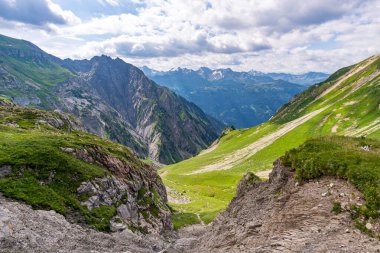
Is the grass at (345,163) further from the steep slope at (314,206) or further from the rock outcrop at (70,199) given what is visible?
the rock outcrop at (70,199)

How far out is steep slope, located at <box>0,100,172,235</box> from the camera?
4185 cm

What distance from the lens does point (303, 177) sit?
1320 inches

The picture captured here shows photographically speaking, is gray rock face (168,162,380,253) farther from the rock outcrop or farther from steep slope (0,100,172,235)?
steep slope (0,100,172,235)

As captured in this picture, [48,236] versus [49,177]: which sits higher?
[49,177]

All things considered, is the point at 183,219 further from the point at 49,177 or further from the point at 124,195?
the point at 49,177

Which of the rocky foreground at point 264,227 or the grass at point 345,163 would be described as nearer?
the rocky foreground at point 264,227

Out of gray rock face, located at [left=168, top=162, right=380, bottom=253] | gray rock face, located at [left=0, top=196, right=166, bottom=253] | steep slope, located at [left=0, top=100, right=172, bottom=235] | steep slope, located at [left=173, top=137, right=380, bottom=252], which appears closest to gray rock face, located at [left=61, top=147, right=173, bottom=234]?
steep slope, located at [left=0, top=100, right=172, bottom=235]

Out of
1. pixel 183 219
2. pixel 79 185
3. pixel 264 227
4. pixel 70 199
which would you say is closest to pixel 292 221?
pixel 264 227

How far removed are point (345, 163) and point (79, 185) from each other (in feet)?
119

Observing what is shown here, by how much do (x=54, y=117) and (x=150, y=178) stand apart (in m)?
49.0

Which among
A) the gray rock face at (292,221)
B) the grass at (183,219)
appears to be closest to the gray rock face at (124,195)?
the grass at (183,219)

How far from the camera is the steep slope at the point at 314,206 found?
2508cm

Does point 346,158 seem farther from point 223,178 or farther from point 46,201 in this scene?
point 223,178

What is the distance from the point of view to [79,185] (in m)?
48.6
